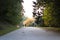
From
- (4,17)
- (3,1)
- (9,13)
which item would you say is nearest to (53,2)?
(3,1)

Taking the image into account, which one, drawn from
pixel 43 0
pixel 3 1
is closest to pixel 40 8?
pixel 43 0

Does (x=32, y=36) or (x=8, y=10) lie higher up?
(x=8, y=10)

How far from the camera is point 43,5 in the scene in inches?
945

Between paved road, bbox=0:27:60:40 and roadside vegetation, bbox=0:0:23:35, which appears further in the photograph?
roadside vegetation, bbox=0:0:23:35

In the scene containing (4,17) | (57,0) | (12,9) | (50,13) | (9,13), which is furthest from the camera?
(4,17)

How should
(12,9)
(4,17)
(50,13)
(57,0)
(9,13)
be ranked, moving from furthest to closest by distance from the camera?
(4,17) → (9,13) → (12,9) → (50,13) → (57,0)

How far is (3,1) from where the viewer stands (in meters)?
22.0

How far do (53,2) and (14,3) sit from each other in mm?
5015

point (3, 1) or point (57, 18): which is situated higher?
point (3, 1)

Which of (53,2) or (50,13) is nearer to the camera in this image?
(53,2)

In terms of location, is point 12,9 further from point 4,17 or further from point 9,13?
point 4,17

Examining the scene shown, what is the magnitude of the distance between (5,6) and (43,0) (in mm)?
4958

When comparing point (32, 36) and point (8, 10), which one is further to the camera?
point (8, 10)

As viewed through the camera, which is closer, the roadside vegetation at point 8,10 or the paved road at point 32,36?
the paved road at point 32,36
